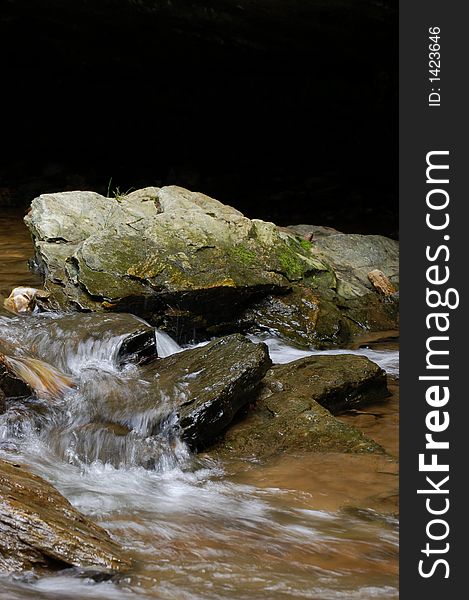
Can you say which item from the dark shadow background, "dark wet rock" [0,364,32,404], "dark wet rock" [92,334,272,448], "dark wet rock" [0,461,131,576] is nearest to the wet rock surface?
"dark wet rock" [92,334,272,448]

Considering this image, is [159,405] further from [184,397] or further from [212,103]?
[212,103]

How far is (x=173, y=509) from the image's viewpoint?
12.2 ft

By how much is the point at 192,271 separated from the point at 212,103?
791cm

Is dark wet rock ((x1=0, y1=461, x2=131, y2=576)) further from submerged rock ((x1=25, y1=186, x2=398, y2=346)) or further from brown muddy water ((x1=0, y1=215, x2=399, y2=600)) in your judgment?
submerged rock ((x1=25, y1=186, x2=398, y2=346))

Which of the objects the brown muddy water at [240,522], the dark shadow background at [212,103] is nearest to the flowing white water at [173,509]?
the brown muddy water at [240,522]

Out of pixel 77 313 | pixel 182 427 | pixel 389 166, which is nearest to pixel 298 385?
pixel 182 427

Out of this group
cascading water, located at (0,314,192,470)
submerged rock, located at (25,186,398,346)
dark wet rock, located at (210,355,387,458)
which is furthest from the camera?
submerged rock, located at (25,186,398,346)

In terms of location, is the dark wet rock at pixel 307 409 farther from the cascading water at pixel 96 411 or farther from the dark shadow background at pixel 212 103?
the dark shadow background at pixel 212 103

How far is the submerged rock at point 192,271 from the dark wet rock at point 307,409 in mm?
1009

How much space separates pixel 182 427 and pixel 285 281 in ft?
8.07

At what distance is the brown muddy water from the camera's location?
9.55ft

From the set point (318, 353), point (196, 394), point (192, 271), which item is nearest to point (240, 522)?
point (196, 394)

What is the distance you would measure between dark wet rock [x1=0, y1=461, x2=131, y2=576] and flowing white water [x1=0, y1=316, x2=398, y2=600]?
0.07m

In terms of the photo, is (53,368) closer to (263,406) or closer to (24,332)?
(24,332)
